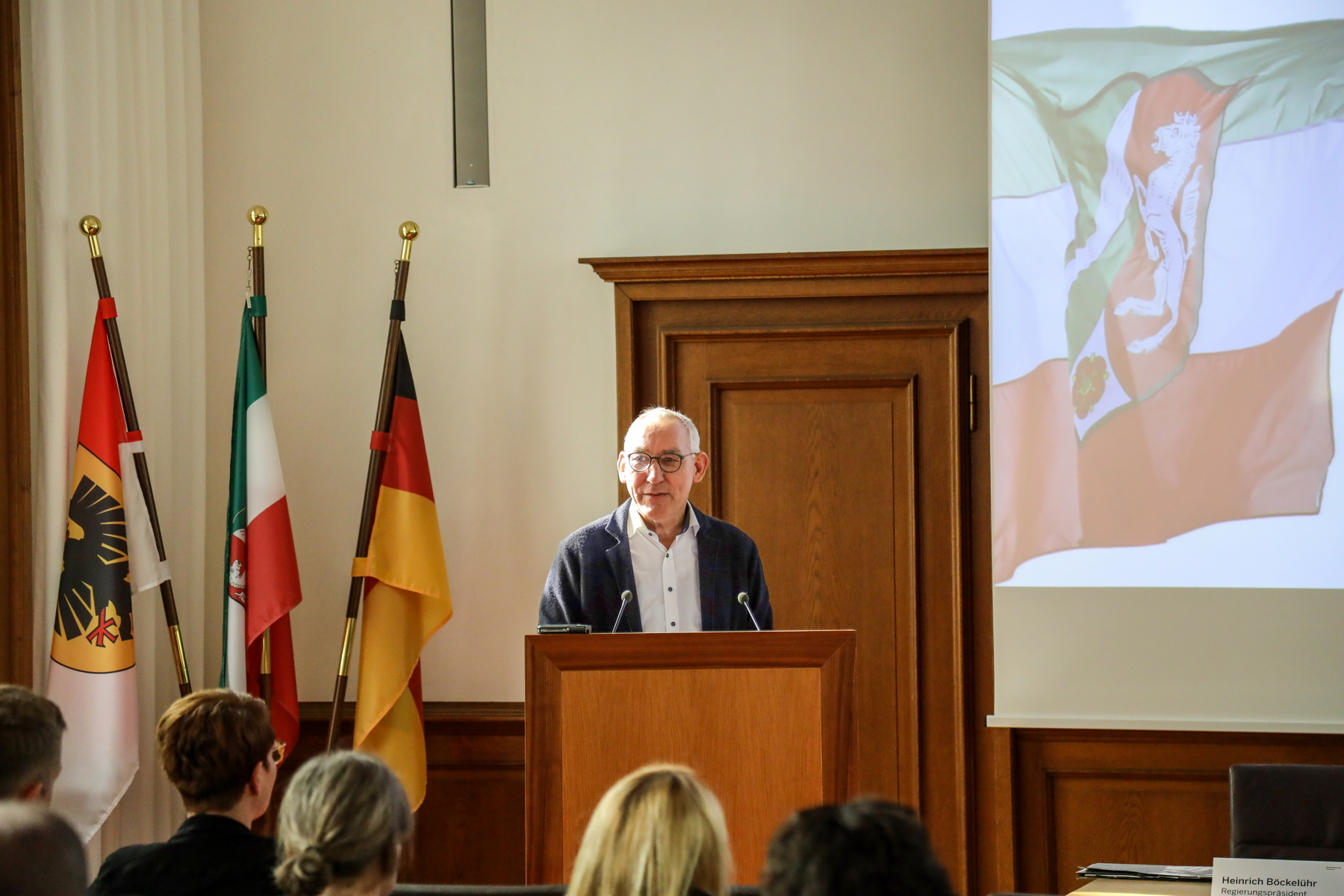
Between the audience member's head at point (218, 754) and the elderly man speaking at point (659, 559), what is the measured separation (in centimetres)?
99

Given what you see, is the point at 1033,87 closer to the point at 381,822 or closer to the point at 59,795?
the point at 381,822

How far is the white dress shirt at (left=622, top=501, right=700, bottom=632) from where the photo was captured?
126 inches

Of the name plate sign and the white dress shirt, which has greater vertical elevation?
the white dress shirt

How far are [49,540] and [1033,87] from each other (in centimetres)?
320

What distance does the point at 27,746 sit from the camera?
6.98 ft

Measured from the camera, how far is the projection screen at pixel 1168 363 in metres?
3.57

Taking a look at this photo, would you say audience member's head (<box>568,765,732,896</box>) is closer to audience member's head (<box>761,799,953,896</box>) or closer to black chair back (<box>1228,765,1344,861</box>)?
audience member's head (<box>761,799,953,896</box>)

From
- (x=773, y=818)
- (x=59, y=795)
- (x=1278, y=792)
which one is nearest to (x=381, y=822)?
(x=773, y=818)

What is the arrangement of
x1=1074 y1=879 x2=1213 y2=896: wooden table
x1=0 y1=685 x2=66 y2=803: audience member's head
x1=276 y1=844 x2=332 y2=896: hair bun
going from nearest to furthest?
x1=276 y1=844 x2=332 y2=896: hair bun, x1=0 y1=685 x2=66 y2=803: audience member's head, x1=1074 y1=879 x2=1213 y2=896: wooden table

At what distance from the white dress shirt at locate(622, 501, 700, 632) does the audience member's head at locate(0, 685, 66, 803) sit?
140 cm

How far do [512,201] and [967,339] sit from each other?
1628 mm

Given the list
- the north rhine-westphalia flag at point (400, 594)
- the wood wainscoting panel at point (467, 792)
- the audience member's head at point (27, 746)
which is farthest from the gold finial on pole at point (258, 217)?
the audience member's head at point (27, 746)

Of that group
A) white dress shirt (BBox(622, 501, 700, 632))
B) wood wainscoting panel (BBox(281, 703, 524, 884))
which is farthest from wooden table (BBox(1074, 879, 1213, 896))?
wood wainscoting panel (BBox(281, 703, 524, 884))

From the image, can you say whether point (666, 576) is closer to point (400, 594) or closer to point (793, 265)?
point (400, 594)
